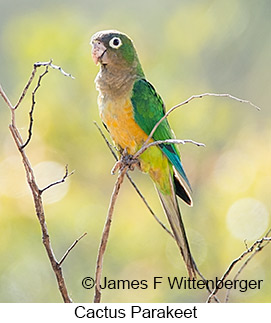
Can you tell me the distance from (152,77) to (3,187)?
1991 millimetres

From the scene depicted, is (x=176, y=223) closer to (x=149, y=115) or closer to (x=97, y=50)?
(x=149, y=115)

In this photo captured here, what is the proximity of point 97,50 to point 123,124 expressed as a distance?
1.04 feet

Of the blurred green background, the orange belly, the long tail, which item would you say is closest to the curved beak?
the orange belly

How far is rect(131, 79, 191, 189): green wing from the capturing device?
8.42ft

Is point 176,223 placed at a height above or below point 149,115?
below

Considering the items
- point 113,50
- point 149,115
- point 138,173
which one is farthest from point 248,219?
point 113,50

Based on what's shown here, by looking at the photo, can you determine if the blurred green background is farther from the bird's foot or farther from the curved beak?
the bird's foot

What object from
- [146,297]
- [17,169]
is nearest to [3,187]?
[17,169]

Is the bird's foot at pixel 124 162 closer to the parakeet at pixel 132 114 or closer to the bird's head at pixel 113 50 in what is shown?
the parakeet at pixel 132 114

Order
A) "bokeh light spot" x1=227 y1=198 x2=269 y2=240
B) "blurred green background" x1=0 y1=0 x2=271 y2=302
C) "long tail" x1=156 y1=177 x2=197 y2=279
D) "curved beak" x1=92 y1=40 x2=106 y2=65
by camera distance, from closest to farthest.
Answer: "long tail" x1=156 y1=177 x2=197 y2=279, "curved beak" x1=92 y1=40 x2=106 y2=65, "bokeh light spot" x1=227 y1=198 x2=269 y2=240, "blurred green background" x1=0 y1=0 x2=271 y2=302

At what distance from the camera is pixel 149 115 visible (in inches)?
102

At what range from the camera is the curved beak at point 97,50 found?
99.7 inches

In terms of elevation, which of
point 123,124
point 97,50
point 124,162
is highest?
point 97,50
